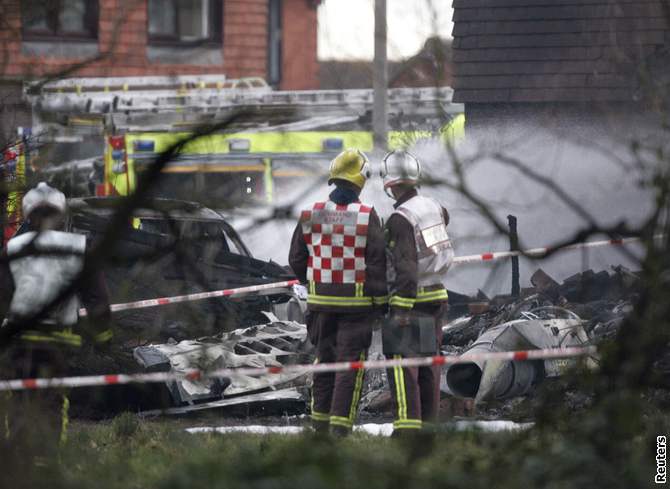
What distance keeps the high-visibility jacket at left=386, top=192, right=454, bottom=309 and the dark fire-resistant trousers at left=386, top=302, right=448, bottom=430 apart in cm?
14

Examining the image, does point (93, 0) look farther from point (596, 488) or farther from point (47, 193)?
point (596, 488)

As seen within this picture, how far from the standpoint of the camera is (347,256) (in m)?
7.84

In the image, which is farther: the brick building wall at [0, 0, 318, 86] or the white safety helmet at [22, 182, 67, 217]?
the white safety helmet at [22, 182, 67, 217]

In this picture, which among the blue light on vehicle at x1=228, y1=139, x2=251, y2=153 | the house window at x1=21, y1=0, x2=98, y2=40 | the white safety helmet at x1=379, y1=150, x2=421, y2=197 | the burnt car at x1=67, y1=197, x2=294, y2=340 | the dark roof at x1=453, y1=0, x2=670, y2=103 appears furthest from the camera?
the dark roof at x1=453, y1=0, x2=670, y2=103

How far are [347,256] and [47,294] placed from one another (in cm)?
346

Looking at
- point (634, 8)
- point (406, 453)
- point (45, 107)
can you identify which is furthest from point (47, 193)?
point (634, 8)

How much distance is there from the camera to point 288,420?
9.09 meters

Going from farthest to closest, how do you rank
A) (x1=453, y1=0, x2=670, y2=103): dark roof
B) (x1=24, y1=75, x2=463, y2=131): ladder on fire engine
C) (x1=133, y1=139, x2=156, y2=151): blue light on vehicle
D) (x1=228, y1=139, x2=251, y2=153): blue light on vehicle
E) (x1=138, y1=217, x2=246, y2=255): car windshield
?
(x1=453, y1=0, x2=670, y2=103): dark roof, (x1=228, y1=139, x2=251, y2=153): blue light on vehicle, (x1=133, y1=139, x2=156, y2=151): blue light on vehicle, (x1=24, y1=75, x2=463, y2=131): ladder on fire engine, (x1=138, y1=217, x2=246, y2=255): car windshield

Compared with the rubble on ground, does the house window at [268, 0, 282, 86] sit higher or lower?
higher

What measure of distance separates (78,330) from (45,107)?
107cm

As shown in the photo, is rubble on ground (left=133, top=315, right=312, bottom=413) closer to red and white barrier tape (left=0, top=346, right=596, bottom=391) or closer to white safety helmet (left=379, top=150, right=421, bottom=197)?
red and white barrier tape (left=0, top=346, right=596, bottom=391)

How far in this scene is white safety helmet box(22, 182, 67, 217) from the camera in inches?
219

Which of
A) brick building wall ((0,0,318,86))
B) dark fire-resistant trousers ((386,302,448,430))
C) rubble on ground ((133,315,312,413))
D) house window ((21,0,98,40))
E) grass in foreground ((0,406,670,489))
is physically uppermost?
house window ((21,0,98,40))

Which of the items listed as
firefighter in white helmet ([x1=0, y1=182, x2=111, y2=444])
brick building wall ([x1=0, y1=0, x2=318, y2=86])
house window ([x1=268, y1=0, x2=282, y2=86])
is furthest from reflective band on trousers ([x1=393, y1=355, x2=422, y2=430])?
brick building wall ([x1=0, y1=0, x2=318, y2=86])
